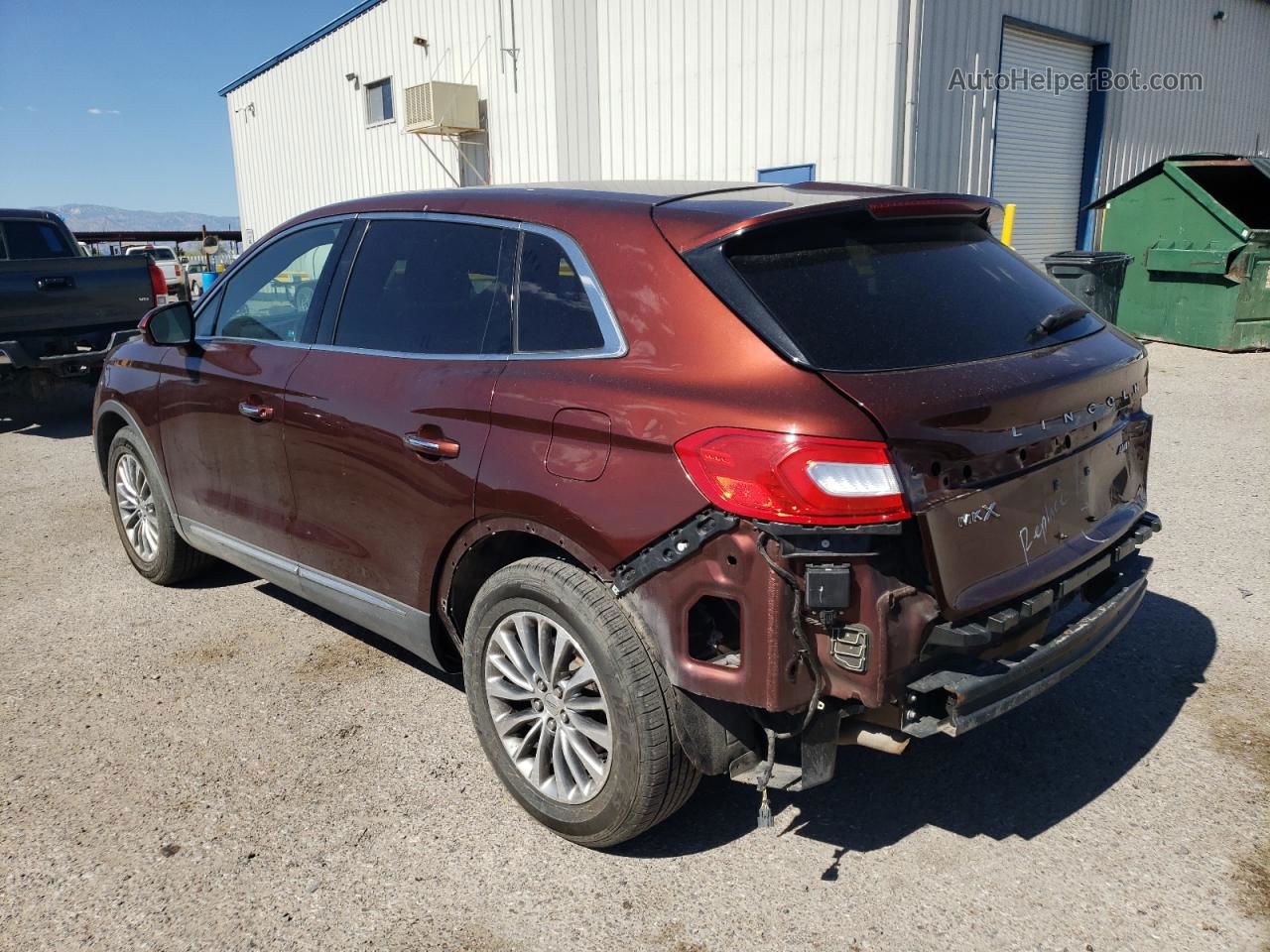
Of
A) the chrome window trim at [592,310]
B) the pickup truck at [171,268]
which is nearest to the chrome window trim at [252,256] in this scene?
the chrome window trim at [592,310]

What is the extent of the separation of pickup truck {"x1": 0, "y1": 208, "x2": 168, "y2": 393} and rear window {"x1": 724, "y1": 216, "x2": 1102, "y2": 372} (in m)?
8.21

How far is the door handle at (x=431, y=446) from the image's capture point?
2934 millimetres

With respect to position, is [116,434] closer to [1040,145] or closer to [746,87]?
[746,87]

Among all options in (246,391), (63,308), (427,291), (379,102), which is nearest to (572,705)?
(427,291)

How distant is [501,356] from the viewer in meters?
2.91

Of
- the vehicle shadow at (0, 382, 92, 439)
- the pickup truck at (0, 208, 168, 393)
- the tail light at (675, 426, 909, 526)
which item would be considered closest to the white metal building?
the pickup truck at (0, 208, 168, 393)

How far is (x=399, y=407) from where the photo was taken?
3.13 m

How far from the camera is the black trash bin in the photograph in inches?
444

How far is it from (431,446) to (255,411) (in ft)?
3.89

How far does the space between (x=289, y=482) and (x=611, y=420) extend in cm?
175

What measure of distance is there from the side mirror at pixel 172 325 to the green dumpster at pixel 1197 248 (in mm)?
11170

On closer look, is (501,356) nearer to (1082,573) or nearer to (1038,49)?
(1082,573)

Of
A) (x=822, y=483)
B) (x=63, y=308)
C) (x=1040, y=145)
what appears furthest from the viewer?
(x=1040, y=145)

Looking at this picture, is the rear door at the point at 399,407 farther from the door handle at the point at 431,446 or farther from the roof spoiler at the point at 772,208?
the roof spoiler at the point at 772,208
